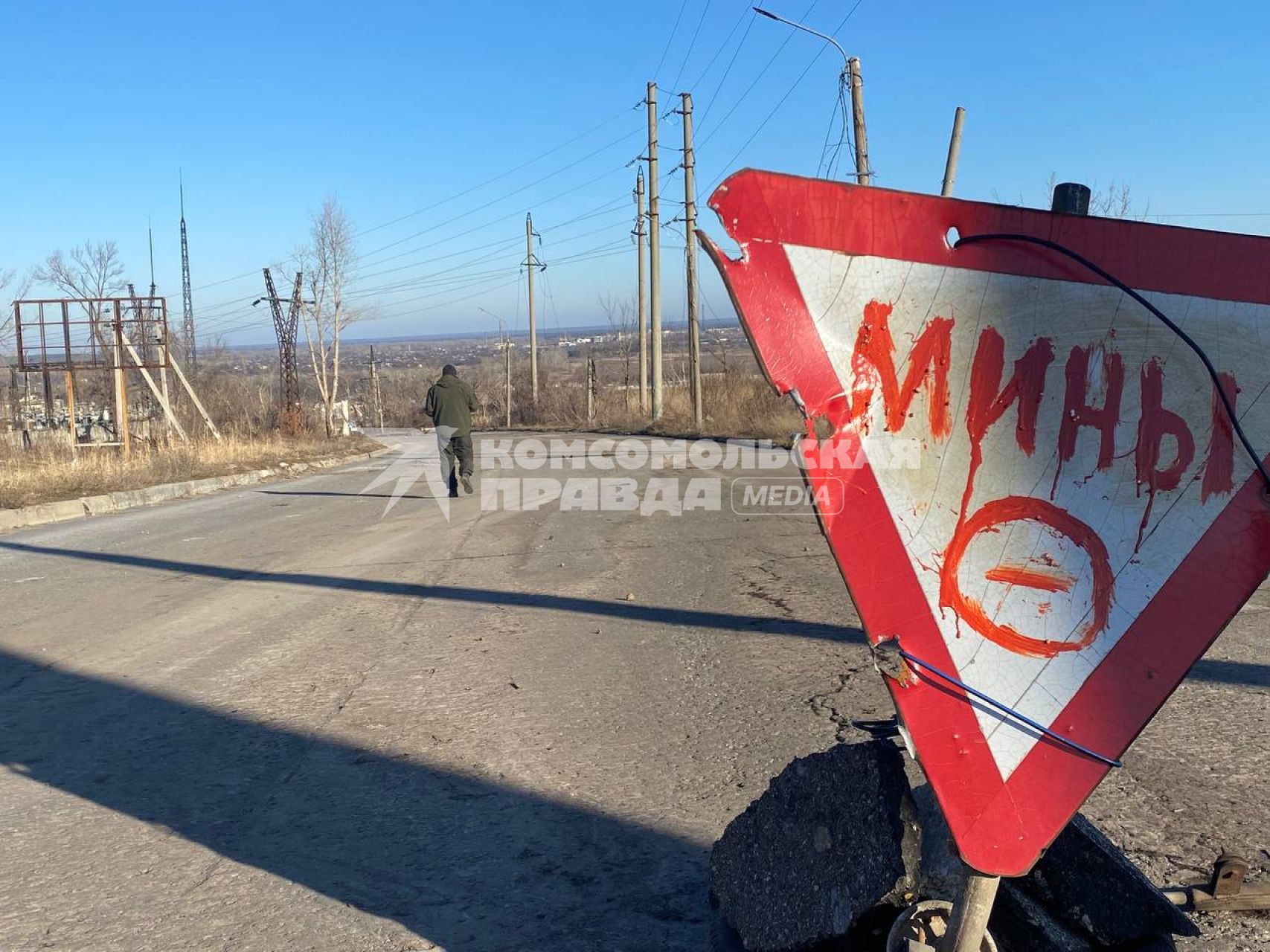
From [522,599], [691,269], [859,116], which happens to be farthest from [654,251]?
[522,599]

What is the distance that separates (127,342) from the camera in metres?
24.1

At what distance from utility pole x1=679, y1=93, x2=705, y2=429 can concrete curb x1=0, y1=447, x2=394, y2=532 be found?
13.1 meters

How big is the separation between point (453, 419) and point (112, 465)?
776 centimetres

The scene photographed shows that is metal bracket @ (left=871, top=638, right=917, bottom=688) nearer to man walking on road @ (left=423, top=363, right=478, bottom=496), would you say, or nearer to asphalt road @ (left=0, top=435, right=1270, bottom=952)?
asphalt road @ (left=0, top=435, right=1270, bottom=952)

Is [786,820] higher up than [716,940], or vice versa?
[786,820]

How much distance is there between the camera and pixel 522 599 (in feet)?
26.2

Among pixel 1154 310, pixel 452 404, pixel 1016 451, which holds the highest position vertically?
pixel 1154 310

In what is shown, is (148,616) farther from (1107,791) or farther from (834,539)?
(834,539)

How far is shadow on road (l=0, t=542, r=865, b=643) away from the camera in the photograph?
6.84 metres

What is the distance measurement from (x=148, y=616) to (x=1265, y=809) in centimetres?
686

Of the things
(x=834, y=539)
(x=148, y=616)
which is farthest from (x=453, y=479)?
(x=834, y=539)

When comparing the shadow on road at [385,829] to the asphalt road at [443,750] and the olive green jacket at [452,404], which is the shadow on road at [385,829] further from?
the olive green jacket at [452,404]

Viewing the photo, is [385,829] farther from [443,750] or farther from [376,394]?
[376,394]

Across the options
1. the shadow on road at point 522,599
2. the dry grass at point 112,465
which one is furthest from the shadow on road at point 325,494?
the shadow on road at point 522,599
